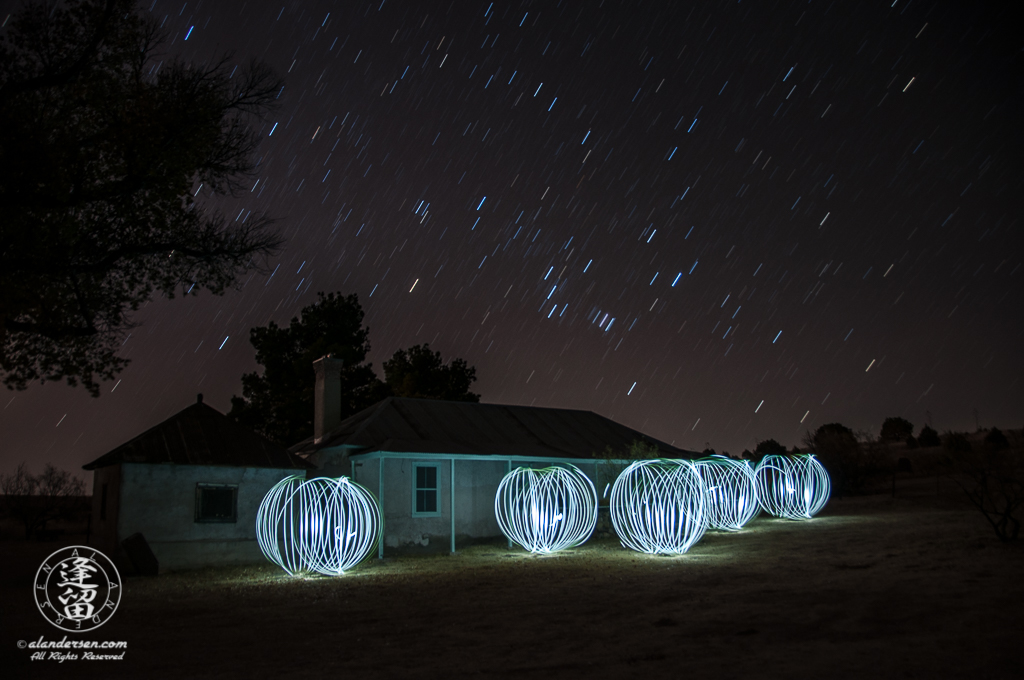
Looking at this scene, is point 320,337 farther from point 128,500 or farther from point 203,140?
point 203,140

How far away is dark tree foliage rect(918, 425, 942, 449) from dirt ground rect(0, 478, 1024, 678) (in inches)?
1649

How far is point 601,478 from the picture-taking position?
70.2 ft

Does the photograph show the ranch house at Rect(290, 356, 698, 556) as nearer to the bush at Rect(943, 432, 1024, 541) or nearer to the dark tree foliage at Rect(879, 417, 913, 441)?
the bush at Rect(943, 432, 1024, 541)

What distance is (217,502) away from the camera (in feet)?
49.9

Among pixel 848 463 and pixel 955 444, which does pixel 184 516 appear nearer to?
pixel 848 463

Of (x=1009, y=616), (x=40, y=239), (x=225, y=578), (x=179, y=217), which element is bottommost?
(x=225, y=578)

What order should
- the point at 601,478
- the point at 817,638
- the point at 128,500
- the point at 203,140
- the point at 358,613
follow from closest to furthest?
the point at 817,638
the point at 358,613
the point at 203,140
the point at 128,500
the point at 601,478

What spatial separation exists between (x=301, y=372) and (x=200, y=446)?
55.2 ft

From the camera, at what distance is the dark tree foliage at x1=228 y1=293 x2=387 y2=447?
31.7m

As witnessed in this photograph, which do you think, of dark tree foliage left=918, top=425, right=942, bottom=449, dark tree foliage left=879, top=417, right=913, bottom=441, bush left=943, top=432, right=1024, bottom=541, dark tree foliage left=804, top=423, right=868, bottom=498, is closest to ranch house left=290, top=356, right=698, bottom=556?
bush left=943, top=432, right=1024, bottom=541

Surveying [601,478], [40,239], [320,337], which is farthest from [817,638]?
[320,337]

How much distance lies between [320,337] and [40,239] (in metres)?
23.7

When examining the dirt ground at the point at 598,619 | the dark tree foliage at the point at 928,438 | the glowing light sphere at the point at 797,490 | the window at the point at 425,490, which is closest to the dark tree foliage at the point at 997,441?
the dark tree foliage at the point at 928,438

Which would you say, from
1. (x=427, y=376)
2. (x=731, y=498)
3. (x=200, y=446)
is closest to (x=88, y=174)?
(x=200, y=446)
